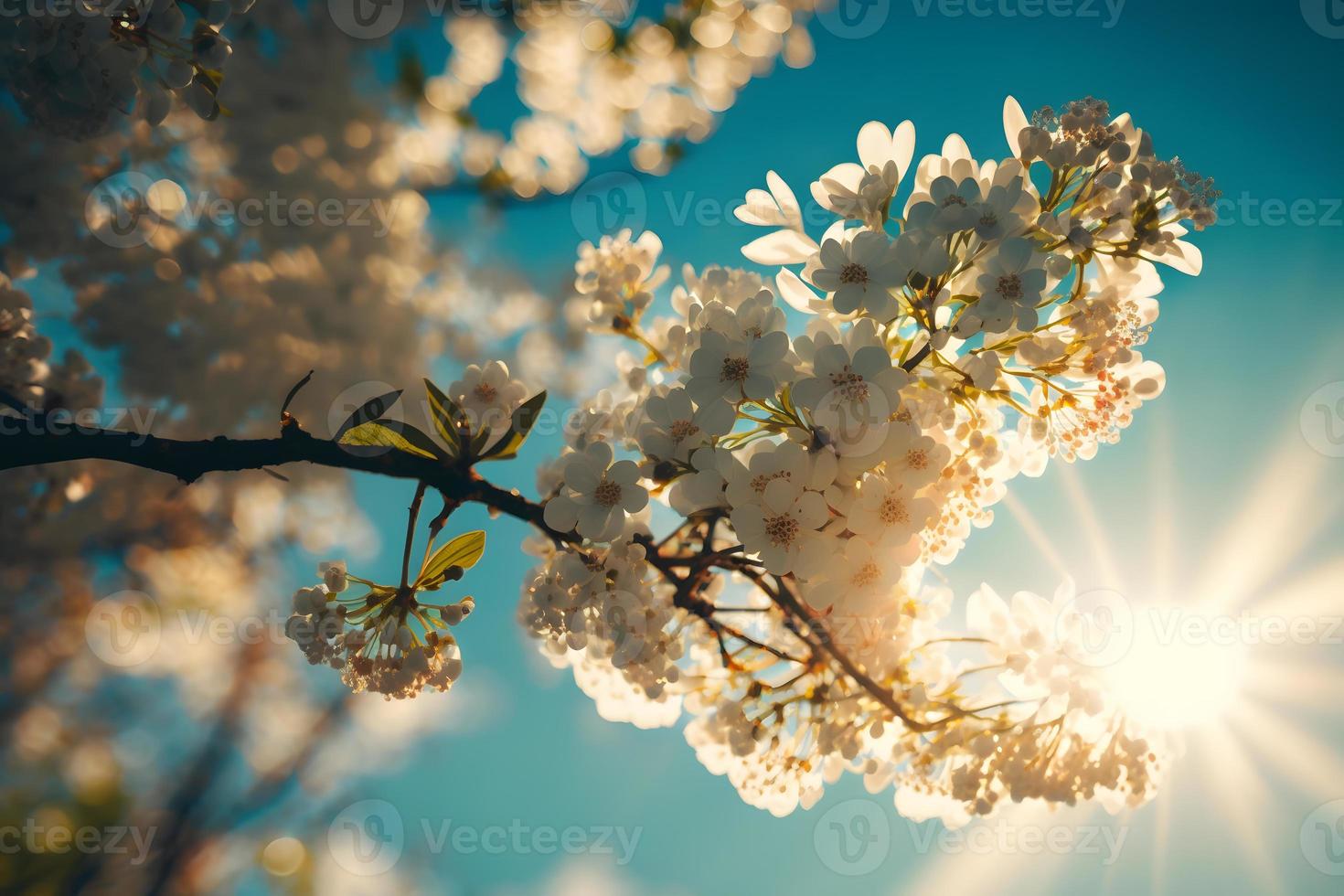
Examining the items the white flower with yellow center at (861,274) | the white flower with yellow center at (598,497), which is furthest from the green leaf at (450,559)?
the white flower with yellow center at (861,274)

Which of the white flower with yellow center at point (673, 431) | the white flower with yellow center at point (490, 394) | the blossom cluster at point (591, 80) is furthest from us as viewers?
the blossom cluster at point (591, 80)

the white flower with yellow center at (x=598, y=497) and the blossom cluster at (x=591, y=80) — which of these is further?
the blossom cluster at (x=591, y=80)

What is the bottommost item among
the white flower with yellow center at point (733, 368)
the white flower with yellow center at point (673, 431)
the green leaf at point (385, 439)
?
the green leaf at point (385, 439)

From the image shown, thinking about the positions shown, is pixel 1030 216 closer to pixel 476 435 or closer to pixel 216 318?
pixel 476 435

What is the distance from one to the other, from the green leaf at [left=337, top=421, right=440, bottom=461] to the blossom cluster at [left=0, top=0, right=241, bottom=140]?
0.35 m

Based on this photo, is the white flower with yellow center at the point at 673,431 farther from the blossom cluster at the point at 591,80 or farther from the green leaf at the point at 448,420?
the blossom cluster at the point at 591,80

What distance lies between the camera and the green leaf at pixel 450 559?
2.02ft

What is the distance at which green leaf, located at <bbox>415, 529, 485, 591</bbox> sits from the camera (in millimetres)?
617

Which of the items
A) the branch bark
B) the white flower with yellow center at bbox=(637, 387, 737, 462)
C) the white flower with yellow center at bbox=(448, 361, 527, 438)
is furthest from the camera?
the white flower with yellow center at bbox=(448, 361, 527, 438)

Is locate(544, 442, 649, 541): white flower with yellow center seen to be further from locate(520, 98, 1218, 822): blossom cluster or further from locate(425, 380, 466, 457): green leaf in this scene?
locate(425, 380, 466, 457): green leaf

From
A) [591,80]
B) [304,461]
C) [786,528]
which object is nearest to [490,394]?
[304,461]

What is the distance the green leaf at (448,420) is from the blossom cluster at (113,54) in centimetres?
35

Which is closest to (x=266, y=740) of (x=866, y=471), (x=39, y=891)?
(x=39, y=891)

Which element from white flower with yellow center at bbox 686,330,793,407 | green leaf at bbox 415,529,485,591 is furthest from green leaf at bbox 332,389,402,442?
white flower with yellow center at bbox 686,330,793,407
